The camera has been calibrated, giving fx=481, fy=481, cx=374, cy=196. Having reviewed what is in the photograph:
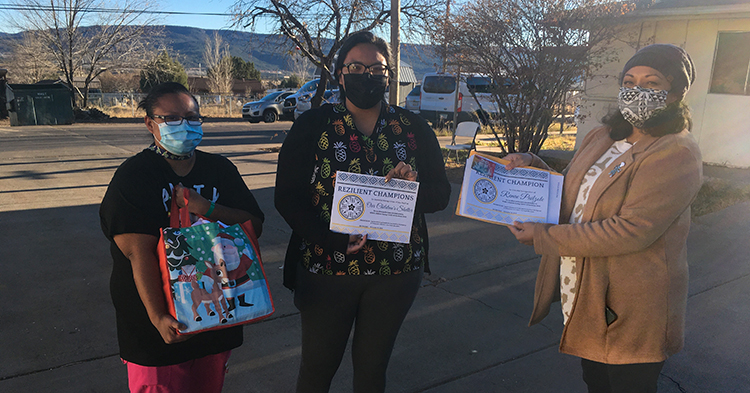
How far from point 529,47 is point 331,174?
8.74 meters

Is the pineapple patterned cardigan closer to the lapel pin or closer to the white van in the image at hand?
the lapel pin

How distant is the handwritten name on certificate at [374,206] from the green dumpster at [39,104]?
24286 mm

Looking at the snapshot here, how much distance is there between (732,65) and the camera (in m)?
10.4

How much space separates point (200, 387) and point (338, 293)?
71cm

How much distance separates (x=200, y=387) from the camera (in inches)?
81.0

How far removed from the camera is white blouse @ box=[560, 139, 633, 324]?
197 cm

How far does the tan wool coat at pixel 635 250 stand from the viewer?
1756 mm

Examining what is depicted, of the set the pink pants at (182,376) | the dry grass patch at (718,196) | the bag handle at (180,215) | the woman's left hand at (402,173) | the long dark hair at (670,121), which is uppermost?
the long dark hair at (670,121)

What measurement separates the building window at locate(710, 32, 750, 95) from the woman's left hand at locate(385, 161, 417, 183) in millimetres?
11513

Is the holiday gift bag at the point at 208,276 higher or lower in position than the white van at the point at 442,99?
lower

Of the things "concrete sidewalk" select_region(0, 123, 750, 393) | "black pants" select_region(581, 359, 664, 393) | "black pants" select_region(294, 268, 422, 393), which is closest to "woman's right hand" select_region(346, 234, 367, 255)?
"black pants" select_region(294, 268, 422, 393)

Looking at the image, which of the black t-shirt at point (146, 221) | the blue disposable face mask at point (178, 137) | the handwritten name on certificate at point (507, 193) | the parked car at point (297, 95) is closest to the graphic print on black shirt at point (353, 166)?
the handwritten name on certificate at point (507, 193)

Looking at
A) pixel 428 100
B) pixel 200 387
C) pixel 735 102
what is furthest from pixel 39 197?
pixel 428 100

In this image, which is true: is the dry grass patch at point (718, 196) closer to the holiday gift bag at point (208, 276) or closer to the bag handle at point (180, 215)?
the holiday gift bag at point (208, 276)
